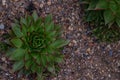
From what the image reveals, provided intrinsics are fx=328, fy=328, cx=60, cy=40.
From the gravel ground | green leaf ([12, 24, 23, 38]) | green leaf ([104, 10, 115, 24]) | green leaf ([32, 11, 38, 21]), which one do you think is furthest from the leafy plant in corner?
green leaf ([12, 24, 23, 38])

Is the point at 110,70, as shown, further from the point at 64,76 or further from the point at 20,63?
the point at 20,63

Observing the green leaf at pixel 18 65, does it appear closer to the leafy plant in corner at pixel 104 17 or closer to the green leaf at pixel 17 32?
the green leaf at pixel 17 32

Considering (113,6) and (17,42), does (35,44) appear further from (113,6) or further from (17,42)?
(113,6)

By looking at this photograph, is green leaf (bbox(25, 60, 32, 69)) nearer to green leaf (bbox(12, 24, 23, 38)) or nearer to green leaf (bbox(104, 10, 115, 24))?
green leaf (bbox(12, 24, 23, 38))

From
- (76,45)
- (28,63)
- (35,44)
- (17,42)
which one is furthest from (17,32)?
(76,45)

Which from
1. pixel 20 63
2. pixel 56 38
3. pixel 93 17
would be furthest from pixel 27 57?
pixel 93 17

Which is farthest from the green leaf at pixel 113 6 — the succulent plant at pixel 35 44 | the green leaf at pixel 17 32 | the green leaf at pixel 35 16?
the green leaf at pixel 17 32
